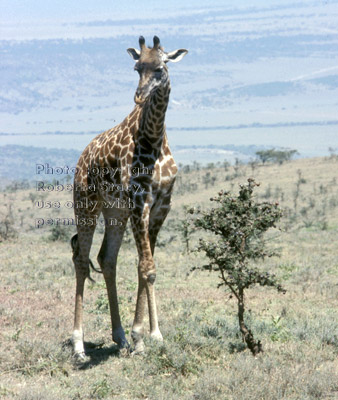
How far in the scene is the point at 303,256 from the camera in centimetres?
2067

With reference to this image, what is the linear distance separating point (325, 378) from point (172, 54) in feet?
15.4

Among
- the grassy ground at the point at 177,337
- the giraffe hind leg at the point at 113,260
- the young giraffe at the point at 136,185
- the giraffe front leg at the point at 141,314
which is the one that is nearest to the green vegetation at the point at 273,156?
the grassy ground at the point at 177,337

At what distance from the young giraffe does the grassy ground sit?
65cm

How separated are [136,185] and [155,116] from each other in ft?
3.32

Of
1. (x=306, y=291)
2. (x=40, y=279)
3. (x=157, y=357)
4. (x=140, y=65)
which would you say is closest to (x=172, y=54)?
(x=140, y=65)

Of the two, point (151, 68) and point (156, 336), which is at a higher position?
point (151, 68)

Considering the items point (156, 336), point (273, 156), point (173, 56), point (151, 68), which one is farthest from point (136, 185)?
point (273, 156)

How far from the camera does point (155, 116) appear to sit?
8.88 meters

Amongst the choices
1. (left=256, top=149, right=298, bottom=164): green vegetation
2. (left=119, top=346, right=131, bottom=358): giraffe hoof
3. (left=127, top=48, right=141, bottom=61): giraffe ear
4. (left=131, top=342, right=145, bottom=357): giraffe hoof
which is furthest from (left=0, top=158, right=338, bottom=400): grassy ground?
(left=256, top=149, right=298, bottom=164): green vegetation

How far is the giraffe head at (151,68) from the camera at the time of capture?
8234 millimetres

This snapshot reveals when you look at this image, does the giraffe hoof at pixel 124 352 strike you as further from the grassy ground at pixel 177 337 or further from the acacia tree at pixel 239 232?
the acacia tree at pixel 239 232

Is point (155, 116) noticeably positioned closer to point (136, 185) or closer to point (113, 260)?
point (136, 185)

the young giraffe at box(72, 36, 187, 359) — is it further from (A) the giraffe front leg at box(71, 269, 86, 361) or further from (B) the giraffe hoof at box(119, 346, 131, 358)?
(B) the giraffe hoof at box(119, 346, 131, 358)

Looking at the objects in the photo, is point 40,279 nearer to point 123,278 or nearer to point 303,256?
point 123,278
